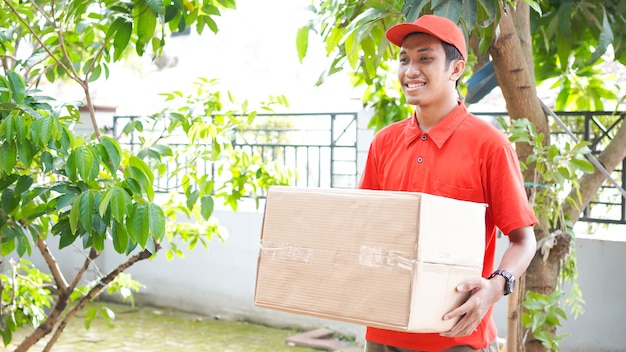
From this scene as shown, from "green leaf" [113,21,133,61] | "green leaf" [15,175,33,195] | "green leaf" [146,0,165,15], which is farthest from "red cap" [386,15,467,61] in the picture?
Result: "green leaf" [15,175,33,195]

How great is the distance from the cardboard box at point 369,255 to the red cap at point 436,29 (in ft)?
1.25

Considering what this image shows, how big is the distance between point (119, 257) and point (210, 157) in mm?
3400

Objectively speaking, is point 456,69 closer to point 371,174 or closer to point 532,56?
point 371,174

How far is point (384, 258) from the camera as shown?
1502mm

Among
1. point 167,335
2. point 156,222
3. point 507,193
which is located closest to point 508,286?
point 507,193

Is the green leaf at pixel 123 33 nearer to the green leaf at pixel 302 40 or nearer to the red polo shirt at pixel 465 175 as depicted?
the green leaf at pixel 302 40

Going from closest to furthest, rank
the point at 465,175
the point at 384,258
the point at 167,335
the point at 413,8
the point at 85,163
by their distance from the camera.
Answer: the point at 384,258, the point at 465,175, the point at 413,8, the point at 85,163, the point at 167,335

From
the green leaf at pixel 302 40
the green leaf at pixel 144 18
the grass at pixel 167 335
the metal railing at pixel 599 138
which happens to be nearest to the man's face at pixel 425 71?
the green leaf at pixel 302 40

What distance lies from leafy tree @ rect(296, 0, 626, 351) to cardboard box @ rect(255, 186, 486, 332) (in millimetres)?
688

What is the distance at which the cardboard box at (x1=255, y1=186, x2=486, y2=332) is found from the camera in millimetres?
1476

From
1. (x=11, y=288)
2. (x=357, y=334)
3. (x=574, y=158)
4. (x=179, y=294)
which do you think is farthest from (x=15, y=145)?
(x=179, y=294)

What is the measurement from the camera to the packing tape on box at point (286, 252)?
1592 mm

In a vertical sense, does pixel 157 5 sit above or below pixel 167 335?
above

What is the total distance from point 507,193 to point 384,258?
367mm
